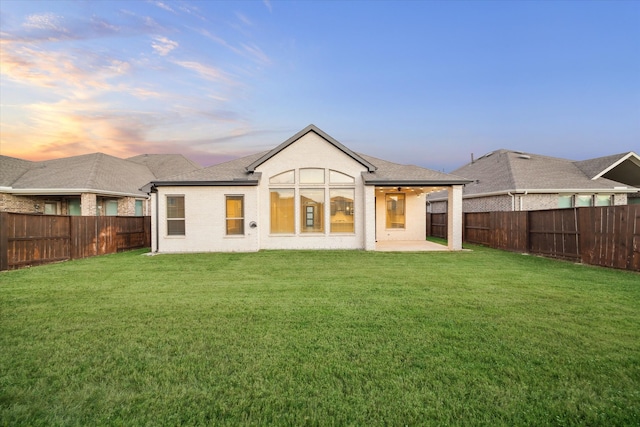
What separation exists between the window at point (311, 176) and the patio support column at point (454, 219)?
19.8ft

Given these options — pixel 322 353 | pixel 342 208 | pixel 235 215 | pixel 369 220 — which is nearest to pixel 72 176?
pixel 235 215

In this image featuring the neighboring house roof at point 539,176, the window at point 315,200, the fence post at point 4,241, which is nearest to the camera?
the fence post at point 4,241

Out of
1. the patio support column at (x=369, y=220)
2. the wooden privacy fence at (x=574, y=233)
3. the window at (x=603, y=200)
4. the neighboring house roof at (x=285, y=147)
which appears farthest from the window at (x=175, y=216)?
the window at (x=603, y=200)

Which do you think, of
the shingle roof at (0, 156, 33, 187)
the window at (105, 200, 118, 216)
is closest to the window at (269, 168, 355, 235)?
the window at (105, 200, 118, 216)

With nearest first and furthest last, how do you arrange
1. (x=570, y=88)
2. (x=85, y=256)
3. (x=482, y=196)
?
(x=85, y=256) → (x=482, y=196) → (x=570, y=88)

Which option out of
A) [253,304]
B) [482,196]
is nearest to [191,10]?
[253,304]

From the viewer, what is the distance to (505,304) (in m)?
5.86

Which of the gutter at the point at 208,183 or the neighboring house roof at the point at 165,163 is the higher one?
the neighboring house roof at the point at 165,163

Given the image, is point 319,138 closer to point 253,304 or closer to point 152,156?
point 253,304

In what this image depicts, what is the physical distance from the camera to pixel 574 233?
37.1 feet

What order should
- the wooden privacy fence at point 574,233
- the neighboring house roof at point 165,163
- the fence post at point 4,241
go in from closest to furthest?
the wooden privacy fence at point 574,233
the fence post at point 4,241
the neighboring house roof at point 165,163

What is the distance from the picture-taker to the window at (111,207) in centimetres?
2094

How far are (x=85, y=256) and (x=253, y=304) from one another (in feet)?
37.7

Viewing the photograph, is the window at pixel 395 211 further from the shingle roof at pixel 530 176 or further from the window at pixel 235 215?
the window at pixel 235 215
